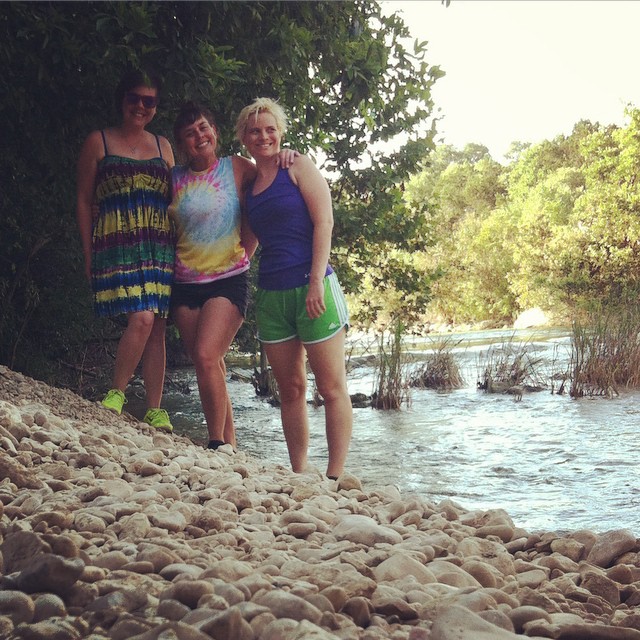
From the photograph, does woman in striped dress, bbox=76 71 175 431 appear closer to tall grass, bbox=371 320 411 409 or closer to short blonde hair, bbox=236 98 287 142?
short blonde hair, bbox=236 98 287 142

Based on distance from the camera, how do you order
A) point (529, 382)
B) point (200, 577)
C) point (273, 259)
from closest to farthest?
point (200, 577)
point (273, 259)
point (529, 382)

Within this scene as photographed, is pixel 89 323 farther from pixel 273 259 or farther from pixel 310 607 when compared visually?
pixel 310 607

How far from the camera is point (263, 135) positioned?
3.85m

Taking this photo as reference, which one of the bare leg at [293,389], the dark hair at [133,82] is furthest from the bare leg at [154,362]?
the dark hair at [133,82]

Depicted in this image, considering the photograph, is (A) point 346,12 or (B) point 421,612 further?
(A) point 346,12

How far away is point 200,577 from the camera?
2.14m

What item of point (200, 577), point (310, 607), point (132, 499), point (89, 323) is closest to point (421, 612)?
point (310, 607)

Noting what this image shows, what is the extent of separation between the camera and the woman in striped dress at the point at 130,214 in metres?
4.14

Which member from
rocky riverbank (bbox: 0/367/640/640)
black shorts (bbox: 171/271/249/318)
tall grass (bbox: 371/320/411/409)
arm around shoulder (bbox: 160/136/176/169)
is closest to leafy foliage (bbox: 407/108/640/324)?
tall grass (bbox: 371/320/411/409)

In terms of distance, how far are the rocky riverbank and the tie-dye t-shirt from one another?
3.00 feet

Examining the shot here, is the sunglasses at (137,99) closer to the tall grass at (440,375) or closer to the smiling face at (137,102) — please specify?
the smiling face at (137,102)

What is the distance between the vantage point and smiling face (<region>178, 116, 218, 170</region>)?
13.2ft

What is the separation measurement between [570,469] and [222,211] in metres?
3.32

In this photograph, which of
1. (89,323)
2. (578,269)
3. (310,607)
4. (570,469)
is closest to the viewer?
(310,607)
